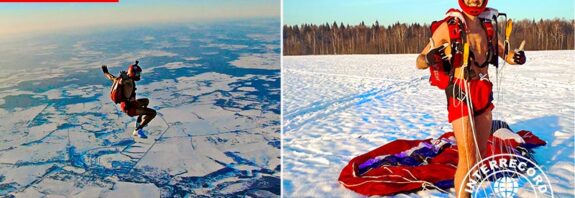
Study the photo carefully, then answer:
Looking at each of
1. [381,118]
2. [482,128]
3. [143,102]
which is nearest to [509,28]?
[482,128]

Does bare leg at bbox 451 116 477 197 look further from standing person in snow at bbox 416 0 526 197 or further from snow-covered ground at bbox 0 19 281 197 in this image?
snow-covered ground at bbox 0 19 281 197

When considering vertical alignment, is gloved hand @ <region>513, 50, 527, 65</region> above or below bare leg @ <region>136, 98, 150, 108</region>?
above

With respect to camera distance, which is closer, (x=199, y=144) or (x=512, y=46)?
(x=512, y=46)

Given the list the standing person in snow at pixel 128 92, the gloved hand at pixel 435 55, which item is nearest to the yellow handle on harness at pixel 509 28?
the gloved hand at pixel 435 55

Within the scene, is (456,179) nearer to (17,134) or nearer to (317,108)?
(317,108)

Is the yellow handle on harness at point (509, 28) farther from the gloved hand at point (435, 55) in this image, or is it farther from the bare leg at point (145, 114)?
the bare leg at point (145, 114)

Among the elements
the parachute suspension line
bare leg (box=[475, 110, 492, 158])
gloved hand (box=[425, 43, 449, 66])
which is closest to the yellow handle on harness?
the parachute suspension line

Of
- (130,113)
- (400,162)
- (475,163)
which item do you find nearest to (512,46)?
(475,163)

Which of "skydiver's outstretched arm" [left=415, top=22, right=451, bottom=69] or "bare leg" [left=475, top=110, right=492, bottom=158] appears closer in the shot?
"skydiver's outstretched arm" [left=415, top=22, right=451, bottom=69]
